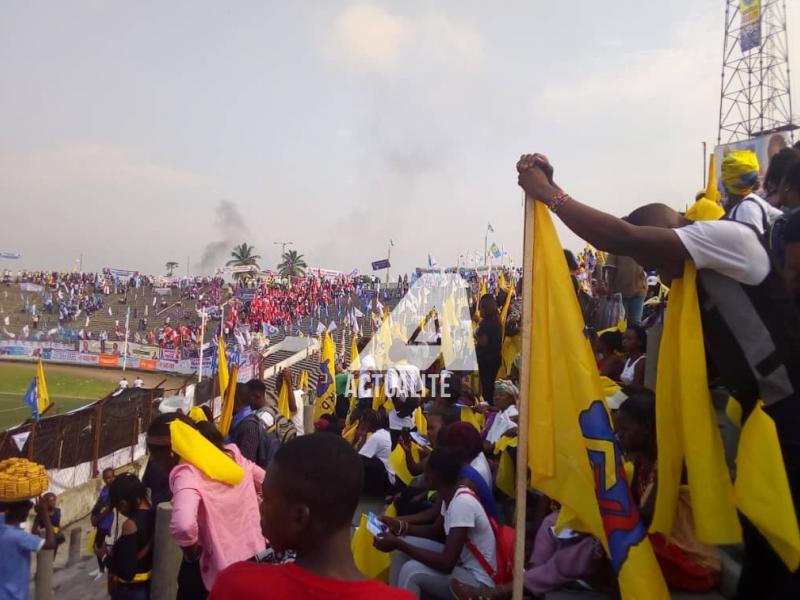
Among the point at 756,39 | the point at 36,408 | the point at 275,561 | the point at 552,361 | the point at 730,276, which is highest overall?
the point at 756,39

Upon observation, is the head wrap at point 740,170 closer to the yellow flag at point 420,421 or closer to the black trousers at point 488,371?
the black trousers at point 488,371

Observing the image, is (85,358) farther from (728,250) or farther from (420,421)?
(728,250)

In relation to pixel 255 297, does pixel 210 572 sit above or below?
below

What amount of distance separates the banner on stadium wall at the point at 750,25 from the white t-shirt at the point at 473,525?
32771 millimetres

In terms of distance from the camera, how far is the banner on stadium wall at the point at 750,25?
2934 cm

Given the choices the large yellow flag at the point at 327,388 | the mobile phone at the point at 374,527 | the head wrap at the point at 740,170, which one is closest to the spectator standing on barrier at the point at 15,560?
the mobile phone at the point at 374,527

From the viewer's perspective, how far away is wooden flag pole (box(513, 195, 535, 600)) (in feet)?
7.88

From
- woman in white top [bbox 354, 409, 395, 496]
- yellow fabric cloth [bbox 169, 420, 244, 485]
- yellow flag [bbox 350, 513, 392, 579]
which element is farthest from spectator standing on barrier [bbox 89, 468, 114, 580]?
woman in white top [bbox 354, 409, 395, 496]

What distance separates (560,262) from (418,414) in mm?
6314

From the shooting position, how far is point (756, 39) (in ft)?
96.7

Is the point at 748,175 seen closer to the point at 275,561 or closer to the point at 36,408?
Result: the point at 275,561

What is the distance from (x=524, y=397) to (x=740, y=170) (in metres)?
2.02

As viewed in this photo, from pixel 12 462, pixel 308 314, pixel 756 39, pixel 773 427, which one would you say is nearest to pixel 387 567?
pixel 12 462

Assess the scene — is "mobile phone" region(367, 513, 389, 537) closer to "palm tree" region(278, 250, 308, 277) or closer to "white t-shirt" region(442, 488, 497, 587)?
"white t-shirt" region(442, 488, 497, 587)
